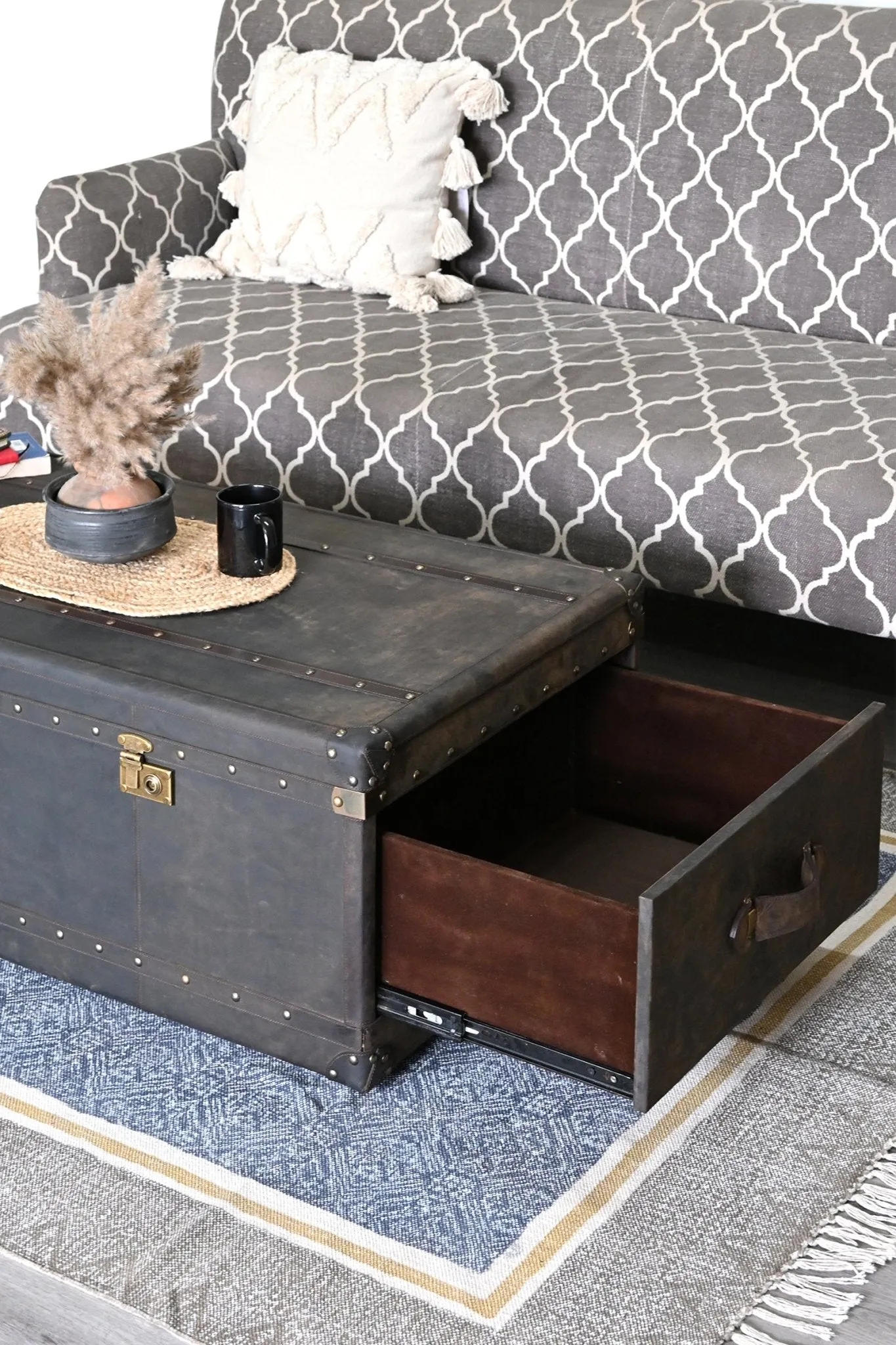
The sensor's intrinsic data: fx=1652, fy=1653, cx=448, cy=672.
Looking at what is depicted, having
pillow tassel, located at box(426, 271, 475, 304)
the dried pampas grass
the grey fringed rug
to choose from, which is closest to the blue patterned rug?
the grey fringed rug

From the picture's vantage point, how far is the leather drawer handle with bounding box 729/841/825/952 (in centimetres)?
139

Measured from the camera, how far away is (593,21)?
278 centimetres

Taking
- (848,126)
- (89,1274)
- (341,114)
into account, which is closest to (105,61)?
(341,114)

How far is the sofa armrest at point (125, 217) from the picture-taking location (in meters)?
2.84

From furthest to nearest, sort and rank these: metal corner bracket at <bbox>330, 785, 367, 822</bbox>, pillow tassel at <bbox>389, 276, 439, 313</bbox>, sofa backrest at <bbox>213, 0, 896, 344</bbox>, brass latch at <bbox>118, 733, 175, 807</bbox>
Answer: pillow tassel at <bbox>389, 276, 439, 313</bbox> < sofa backrest at <bbox>213, 0, 896, 344</bbox> < brass latch at <bbox>118, 733, 175, 807</bbox> < metal corner bracket at <bbox>330, 785, 367, 822</bbox>

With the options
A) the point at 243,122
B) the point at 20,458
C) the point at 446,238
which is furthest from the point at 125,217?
the point at 20,458

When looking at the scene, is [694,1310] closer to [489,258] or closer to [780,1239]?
[780,1239]

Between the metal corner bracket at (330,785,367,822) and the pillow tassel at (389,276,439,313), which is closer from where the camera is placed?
the metal corner bracket at (330,785,367,822)

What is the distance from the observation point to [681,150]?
269 cm

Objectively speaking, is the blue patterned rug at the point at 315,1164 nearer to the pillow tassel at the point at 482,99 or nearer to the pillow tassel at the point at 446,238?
the pillow tassel at the point at 446,238

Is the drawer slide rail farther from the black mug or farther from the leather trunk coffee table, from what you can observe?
the black mug

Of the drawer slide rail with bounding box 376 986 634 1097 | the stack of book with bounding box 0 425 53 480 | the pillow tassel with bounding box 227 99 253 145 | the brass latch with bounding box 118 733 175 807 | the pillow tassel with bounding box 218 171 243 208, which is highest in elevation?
the pillow tassel with bounding box 227 99 253 145

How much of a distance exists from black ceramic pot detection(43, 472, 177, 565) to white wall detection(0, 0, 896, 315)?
7.39 feet

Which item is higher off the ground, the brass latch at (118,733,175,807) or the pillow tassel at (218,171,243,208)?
the pillow tassel at (218,171,243,208)
